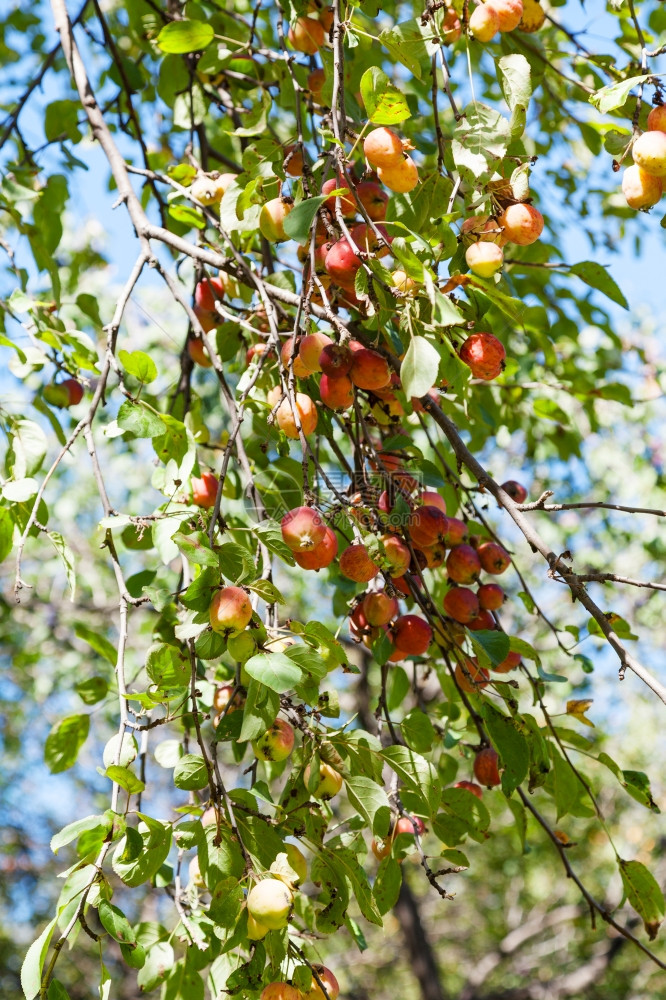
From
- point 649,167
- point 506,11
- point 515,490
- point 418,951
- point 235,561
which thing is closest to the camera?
point 235,561

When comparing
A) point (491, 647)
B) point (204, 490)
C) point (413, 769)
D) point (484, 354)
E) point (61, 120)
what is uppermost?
point (61, 120)

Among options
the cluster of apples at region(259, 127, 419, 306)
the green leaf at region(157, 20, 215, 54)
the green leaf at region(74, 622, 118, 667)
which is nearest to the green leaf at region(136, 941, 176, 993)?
the green leaf at region(74, 622, 118, 667)

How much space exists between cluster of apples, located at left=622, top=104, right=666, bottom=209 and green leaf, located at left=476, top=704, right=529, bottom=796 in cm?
66

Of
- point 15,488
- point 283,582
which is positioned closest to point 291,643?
point 15,488

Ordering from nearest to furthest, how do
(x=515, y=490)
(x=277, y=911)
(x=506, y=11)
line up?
1. (x=277, y=911)
2. (x=506, y=11)
3. (x=515, y=490)

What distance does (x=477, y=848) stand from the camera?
19.8 feet

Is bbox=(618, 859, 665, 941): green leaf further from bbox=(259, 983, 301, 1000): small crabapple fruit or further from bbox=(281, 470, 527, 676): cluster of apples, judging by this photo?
bbox=(259, 983, 301, 1000): small crabapple fruit

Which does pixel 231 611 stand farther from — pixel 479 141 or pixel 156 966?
pixel 479 141

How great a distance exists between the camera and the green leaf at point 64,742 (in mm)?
1250

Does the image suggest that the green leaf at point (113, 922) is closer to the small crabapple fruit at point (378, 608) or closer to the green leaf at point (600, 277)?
the small crabapple fruit at point (378, 608)

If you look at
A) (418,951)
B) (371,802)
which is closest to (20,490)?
(371,802)

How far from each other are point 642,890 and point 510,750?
0.86 ft

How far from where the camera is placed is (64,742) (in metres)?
1.26

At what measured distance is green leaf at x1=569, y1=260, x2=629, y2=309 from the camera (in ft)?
4.52
